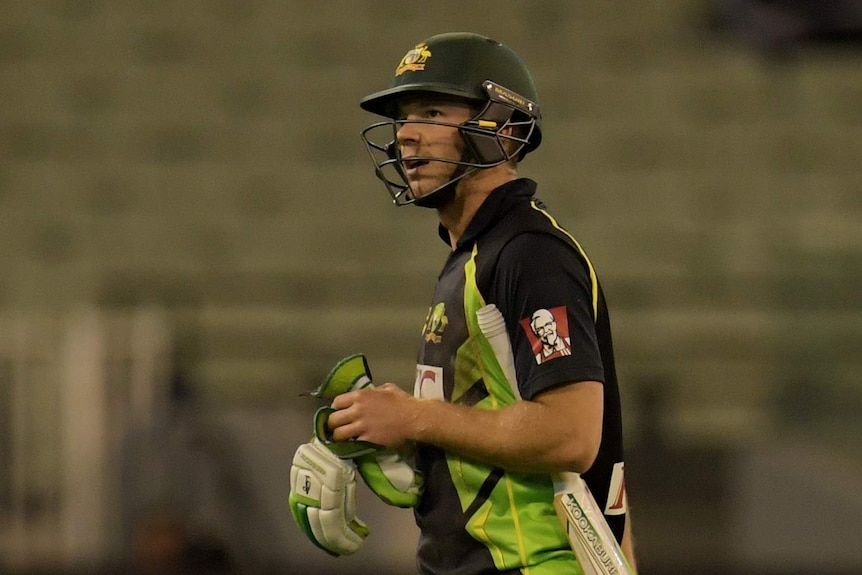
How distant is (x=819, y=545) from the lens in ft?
18.7

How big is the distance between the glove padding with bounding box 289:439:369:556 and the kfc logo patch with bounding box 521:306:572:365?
41 cm

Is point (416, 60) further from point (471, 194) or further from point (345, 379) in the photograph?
point (345, 379)

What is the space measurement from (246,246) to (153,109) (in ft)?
2.82

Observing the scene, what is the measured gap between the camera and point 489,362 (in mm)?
2494

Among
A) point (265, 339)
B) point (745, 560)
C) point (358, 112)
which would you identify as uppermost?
point (358, 112)

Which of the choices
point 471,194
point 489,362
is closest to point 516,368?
point 489,362

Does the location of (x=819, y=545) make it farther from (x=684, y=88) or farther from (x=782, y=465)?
(x=684, y=88)

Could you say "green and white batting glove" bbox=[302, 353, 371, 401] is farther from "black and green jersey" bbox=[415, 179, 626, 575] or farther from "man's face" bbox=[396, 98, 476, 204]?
"man's face" bbox=[396, 98, 476, 204]

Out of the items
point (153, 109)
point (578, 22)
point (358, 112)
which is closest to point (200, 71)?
point (153, 109)

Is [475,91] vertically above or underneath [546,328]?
above

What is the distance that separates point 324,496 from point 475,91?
0.74m

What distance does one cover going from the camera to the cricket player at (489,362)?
240 cm

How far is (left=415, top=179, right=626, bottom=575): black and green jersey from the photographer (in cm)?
240

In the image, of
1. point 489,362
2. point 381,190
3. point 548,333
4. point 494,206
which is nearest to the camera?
point 548,333
